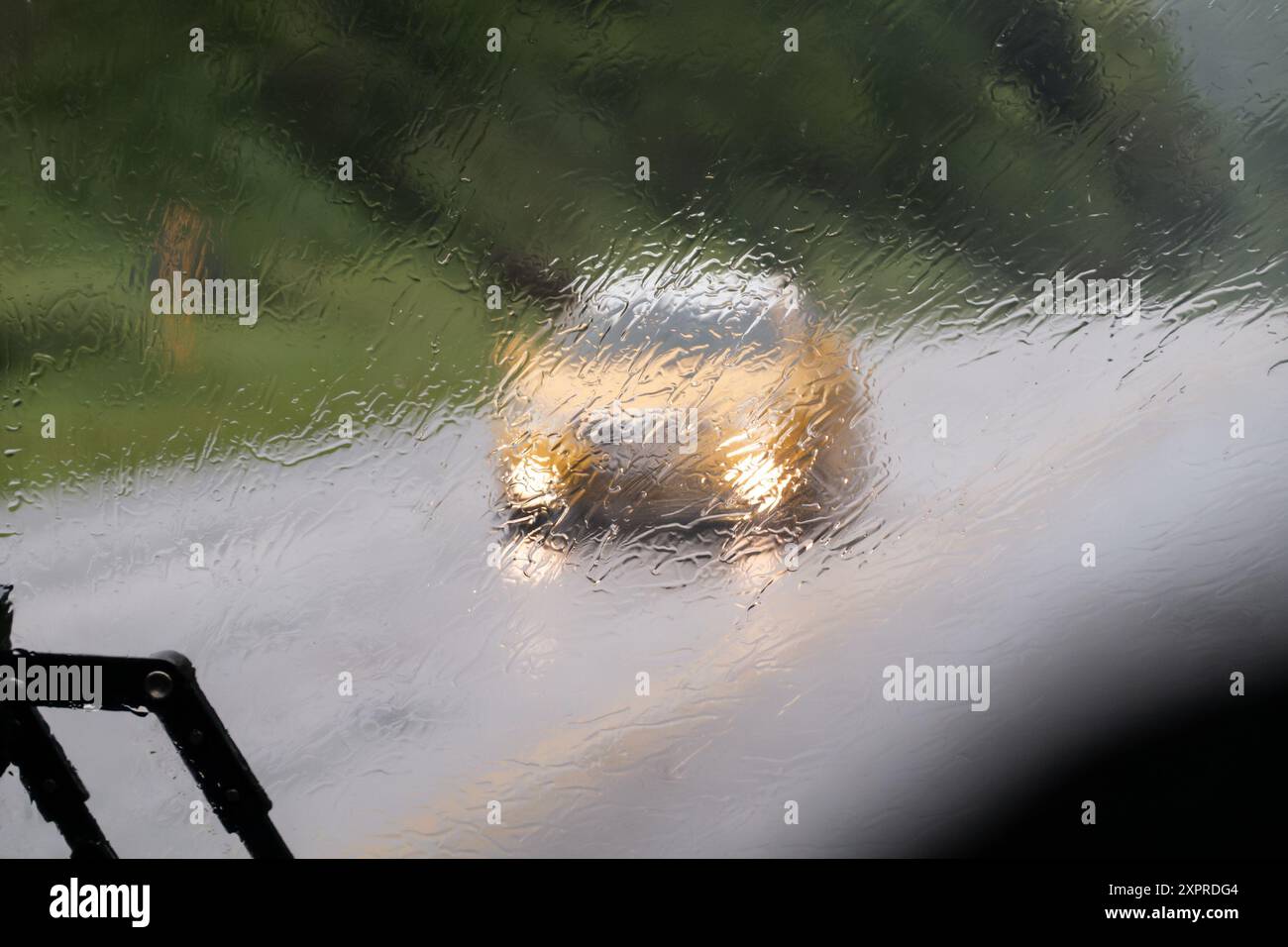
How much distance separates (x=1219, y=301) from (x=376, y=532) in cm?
118

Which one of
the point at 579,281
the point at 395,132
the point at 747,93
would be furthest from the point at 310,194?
the point at 747,93

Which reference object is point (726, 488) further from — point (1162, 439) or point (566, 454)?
point (1162, 439)

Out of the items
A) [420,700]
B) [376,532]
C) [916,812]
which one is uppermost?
[376,532]

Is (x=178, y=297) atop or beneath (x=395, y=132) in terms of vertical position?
beneath

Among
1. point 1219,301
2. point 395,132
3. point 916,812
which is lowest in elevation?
point 916,812

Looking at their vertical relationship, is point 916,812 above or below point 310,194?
below

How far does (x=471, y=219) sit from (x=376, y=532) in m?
0.45

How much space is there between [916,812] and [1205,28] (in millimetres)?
1112

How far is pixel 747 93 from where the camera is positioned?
1.27 metres

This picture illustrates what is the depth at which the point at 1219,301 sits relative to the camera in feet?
4.08

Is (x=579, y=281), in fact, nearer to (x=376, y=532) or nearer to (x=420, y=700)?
(x=376, y=532)
